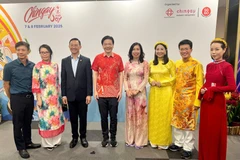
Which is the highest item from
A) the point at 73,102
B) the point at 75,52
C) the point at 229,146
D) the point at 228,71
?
the point at 75,52

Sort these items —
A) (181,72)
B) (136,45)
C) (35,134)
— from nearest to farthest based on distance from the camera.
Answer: (181,72)
(136,45)
(35,134)

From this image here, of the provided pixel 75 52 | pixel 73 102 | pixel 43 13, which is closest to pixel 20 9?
pixel 43 13

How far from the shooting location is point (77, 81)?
2.85m

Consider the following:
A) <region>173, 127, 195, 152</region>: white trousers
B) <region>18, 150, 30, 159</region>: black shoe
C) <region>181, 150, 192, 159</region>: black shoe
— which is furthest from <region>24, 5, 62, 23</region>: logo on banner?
<region>181, 150, 192, 159</region>: black shoe

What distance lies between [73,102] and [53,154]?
2.45 ft

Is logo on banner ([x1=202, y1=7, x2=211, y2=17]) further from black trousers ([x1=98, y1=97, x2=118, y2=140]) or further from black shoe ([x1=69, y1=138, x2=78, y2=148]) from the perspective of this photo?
black shoe ([x1=69, y1=138, x2=78, y2=148])

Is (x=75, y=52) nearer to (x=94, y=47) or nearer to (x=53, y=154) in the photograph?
(x=94, y=47)

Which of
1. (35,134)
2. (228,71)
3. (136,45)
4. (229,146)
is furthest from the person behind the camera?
(35,134)

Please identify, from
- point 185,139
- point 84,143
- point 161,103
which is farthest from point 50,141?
point 185,139

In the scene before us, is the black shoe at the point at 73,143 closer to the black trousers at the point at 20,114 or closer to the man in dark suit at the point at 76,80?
the man in dark suit at the point at 76,80

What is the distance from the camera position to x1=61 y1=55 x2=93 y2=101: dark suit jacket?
285 cm

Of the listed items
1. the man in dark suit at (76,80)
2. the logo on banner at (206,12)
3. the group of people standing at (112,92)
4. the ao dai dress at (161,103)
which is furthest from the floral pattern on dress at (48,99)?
the logo on banner at (206,12)

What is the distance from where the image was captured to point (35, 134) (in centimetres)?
356

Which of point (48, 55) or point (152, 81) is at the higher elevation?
point (48, 55)
